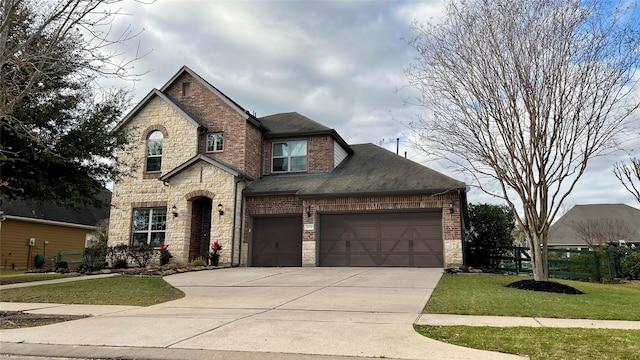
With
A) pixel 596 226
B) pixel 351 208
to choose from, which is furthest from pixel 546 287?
pixel 596 226

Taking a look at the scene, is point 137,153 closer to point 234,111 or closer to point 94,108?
point 234,111

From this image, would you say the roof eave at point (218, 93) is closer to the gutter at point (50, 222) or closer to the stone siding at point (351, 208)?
the stone siding at point (351, 208)

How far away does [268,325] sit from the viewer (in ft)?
21.8

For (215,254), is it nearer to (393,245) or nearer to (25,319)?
(393,245)

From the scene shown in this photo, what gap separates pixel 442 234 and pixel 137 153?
1453 centimetres

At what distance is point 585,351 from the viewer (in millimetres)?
4969

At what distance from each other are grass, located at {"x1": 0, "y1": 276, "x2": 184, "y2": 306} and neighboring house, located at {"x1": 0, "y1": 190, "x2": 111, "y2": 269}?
1054 centimetres

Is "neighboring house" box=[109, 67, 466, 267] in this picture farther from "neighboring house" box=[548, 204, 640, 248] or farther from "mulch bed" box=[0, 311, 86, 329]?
"neighboring house" box=[548, 204, 640, 248]

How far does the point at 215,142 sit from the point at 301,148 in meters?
4.07

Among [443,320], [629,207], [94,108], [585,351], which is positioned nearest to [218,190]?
[94,108]

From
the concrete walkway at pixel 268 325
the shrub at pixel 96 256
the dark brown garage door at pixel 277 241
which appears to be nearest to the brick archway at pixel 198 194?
the dark brown garage door at pixel 277 241

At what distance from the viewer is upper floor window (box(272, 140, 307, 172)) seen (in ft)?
70.3

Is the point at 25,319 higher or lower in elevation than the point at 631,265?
lower

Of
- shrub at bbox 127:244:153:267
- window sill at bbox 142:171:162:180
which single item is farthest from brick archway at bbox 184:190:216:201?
shrub at bbox 127:244:153:267
